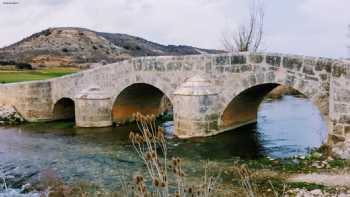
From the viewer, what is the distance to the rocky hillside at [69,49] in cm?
3506

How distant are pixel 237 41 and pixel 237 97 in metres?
17.2

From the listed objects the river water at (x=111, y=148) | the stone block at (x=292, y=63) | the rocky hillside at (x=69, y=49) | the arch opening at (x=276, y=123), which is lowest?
the river water at (x=111, y=148)

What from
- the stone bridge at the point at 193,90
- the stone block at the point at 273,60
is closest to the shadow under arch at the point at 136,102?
the stone bridge at the point at 193,90

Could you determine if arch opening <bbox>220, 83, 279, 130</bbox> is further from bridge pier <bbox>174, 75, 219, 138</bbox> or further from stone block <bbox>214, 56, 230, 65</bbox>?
stone block <bbox>214, 56, 230, 65</bbox>

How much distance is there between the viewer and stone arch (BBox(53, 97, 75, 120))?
17.9 metres

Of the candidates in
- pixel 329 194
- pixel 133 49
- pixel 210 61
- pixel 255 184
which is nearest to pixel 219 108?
pixel 210 61

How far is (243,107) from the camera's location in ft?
45.9

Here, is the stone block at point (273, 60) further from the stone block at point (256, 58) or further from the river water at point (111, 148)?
the river water at point (111, 148)

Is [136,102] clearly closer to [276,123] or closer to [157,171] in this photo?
[276,123]

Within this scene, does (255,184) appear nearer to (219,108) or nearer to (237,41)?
(219,108)

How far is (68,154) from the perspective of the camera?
36.9 feet

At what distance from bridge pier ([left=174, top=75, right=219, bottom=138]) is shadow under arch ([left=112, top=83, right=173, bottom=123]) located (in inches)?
116

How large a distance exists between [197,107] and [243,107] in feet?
7.61

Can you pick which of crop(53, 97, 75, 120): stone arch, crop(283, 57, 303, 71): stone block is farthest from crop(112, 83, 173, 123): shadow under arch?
crop(283, 57, 303, 71): stone block
